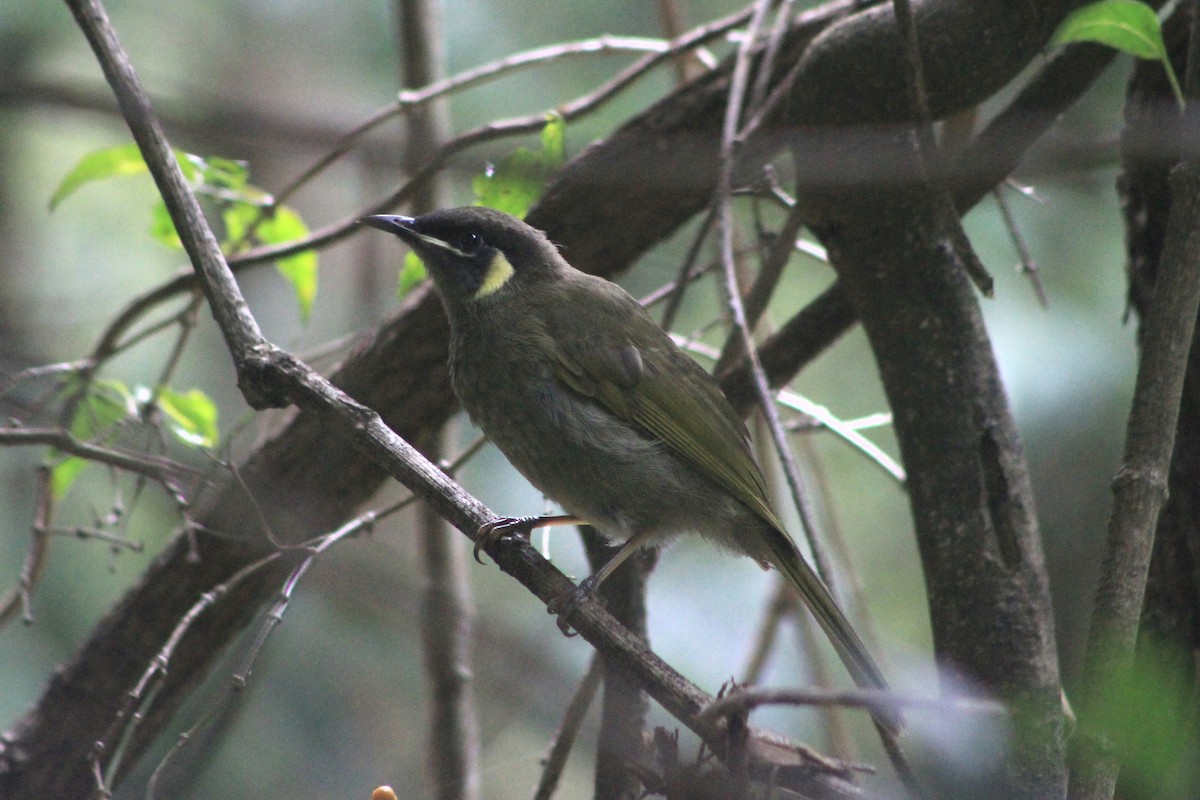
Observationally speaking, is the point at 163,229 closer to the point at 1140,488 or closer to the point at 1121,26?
the point at 1121,26

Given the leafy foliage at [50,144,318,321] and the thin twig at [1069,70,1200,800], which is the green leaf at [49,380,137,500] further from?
the thin twig at [1069,70,1200,800]

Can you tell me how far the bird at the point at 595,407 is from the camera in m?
2.84

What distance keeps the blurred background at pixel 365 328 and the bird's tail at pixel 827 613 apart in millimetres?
600

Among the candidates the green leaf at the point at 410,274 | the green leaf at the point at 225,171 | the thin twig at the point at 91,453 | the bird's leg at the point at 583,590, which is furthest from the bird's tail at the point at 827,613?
the green leaf at the point at 225,171

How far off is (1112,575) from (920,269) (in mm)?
1064

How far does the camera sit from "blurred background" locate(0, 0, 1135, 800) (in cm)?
462

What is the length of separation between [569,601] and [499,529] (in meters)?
0.25

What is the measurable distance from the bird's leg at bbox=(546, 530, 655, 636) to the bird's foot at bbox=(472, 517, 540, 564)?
0.62ft

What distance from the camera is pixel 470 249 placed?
3.07 metres

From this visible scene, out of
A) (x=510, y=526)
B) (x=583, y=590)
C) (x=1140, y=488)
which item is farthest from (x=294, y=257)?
(x=1140, y=488)

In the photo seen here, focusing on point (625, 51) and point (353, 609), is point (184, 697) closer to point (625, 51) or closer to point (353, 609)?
point (353, 609)

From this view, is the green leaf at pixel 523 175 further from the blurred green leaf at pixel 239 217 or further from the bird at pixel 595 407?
the blurred green leaf at pixel 239 217

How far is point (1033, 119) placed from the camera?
3.01 m

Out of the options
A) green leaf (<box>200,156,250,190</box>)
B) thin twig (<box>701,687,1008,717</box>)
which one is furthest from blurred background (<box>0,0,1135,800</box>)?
thin twig (<box>701,687,1008,717</box>)
